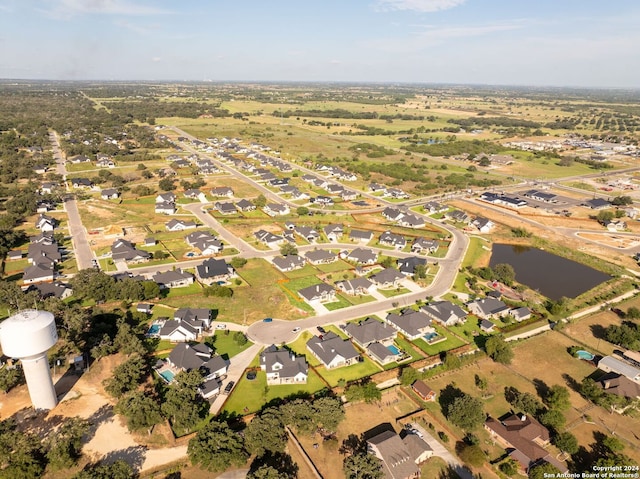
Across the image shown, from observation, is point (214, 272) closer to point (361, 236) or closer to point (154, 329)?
point (154, 329)

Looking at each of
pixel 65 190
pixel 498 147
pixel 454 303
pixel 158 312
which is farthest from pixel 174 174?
pixel 498 147

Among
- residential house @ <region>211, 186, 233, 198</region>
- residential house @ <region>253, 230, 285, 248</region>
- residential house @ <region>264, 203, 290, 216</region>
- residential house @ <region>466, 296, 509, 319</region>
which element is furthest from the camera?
residential house @ <region>211, 186, 233, 198</region>

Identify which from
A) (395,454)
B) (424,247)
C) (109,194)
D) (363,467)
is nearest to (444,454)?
(395,454)

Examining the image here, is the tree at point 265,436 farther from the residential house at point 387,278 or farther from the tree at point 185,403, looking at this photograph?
the residential house at point 387,278

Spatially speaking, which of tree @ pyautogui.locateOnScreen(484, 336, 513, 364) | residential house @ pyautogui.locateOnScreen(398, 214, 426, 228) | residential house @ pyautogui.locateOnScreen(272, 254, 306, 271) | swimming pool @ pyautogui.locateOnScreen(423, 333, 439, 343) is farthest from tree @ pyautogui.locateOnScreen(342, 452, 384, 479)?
Result: residential house @ pyautogui.locateOnScreen(398, 214, 426, 228)

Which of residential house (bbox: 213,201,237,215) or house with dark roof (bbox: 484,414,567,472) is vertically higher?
residential house (bbox: 213,201,237,215)

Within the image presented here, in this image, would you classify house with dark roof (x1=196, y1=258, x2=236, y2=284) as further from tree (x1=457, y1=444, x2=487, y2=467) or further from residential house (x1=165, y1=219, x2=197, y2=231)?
tree (x1=457, y1=444, x2=487, y2=467)

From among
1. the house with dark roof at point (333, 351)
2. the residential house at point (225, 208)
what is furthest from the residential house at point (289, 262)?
the residential house at point (225, 208)
